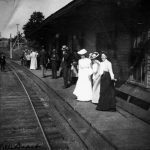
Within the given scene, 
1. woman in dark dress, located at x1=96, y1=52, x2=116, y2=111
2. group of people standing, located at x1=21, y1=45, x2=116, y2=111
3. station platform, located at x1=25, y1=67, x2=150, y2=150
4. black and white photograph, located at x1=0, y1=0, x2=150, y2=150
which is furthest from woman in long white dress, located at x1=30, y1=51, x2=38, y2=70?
woman in dark dress, located at x1=96, y1=52, x2=116, y2=111

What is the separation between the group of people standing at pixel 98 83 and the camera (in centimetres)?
909

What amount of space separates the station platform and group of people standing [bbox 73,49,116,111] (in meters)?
0.27

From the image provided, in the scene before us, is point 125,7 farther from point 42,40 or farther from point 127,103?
point 42,40

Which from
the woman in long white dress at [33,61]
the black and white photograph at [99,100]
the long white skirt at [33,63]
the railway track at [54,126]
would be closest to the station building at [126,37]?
the black and white photograph at [99,100]

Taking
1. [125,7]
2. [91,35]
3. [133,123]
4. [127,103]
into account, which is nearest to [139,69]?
[127,103]

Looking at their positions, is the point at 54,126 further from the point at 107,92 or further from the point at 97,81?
the point at 97,81

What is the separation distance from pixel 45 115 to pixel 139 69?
3.16 m

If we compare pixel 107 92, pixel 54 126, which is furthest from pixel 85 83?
pixel 54 126

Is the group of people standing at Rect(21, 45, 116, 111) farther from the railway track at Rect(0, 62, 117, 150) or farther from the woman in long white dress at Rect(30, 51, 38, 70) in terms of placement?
the woman in long white dress at Rect(30, 51, 38, 70)

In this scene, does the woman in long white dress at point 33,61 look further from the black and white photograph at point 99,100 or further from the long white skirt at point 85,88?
the long white skirt at point 85,88

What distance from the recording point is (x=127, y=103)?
370 inches

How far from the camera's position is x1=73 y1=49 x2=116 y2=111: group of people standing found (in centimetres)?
909

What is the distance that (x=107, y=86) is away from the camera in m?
9.07

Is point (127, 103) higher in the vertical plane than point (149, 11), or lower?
lower
